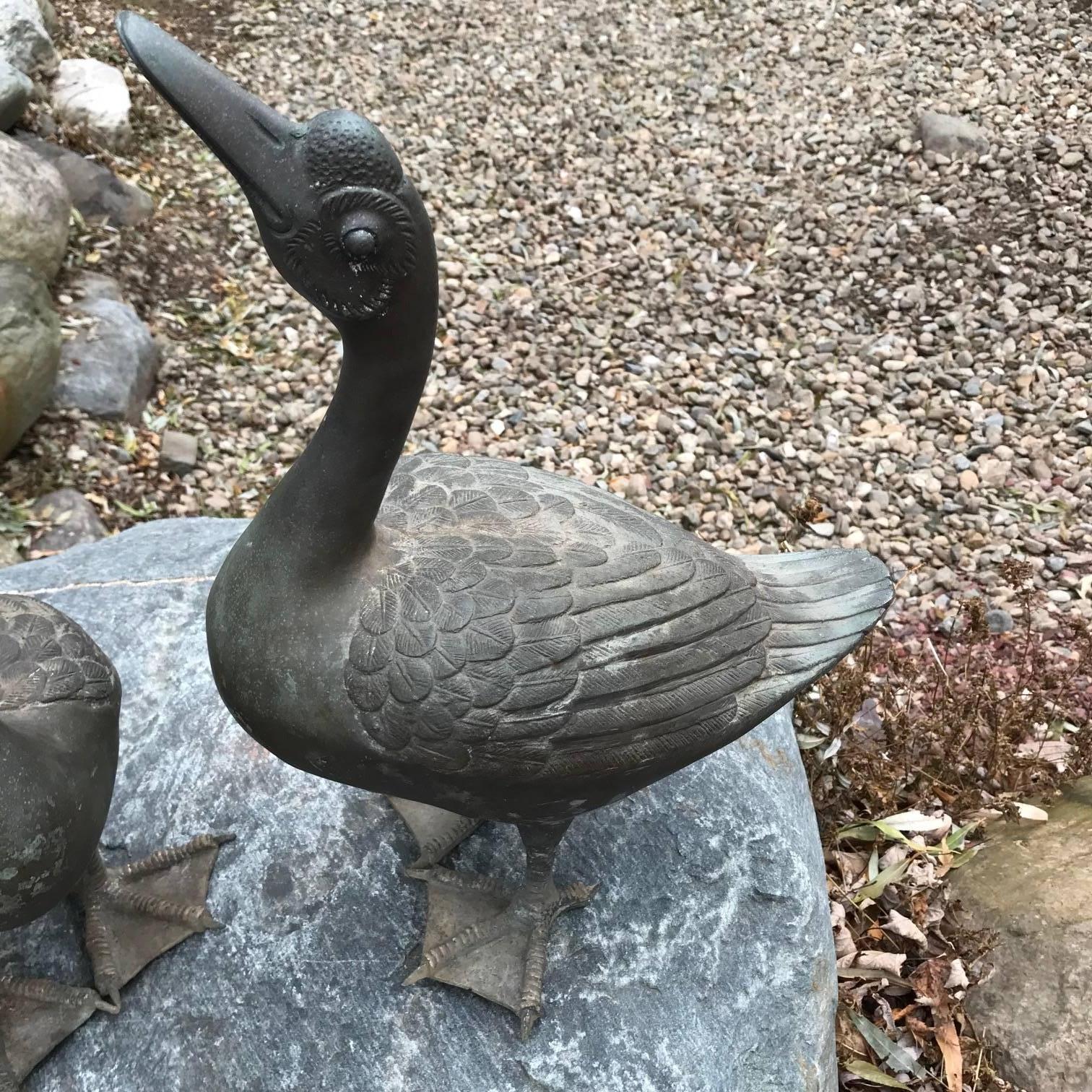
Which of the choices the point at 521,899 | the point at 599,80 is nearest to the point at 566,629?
the point at 521,899

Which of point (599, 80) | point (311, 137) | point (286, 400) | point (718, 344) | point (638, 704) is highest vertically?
point (311, 137)

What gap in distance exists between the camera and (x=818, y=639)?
1.77 metres

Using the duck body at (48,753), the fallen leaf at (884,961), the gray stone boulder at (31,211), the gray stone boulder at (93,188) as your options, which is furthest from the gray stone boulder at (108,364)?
the fallen leaf at (884,961)

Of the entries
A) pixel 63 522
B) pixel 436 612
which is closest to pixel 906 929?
pixel 436 612

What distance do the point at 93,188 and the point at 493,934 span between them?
353cm

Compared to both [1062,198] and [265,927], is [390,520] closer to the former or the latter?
[265,927]

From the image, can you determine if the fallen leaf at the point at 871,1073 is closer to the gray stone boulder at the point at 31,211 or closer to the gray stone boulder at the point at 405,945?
the gray stone boulder at the point at 405,945

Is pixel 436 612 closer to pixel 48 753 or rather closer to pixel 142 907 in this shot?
pixel 48 753

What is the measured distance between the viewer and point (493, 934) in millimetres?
1899

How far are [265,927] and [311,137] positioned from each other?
1406 millimetres

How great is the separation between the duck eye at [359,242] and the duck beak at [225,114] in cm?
7

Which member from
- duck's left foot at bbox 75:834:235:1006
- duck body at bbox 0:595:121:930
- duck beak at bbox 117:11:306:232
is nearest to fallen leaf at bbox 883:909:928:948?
duck's left foot at bbox 75:834:235:1006

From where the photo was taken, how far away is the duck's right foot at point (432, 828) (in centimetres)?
199

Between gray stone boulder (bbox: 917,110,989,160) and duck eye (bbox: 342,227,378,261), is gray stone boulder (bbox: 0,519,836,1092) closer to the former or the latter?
duck eye (bbox: 342,227,378,261)
